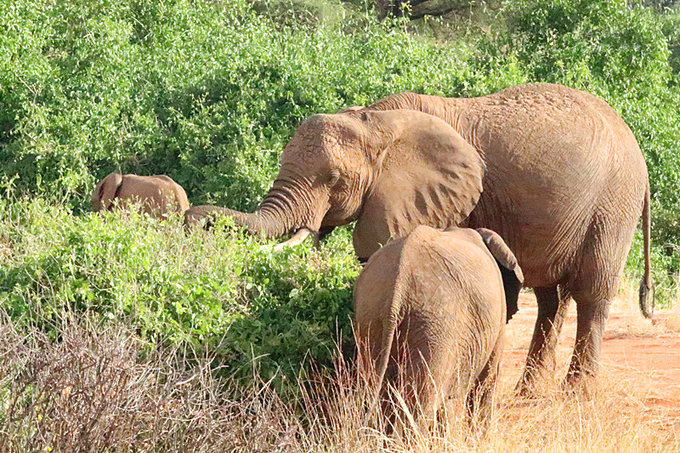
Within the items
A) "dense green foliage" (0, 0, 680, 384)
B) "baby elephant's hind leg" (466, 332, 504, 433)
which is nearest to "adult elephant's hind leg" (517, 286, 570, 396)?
"dense green foliage" (0, 0, 680, 384)

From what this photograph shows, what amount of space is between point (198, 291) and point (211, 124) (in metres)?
7.16

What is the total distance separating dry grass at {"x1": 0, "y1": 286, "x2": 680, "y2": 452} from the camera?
5.57 metres

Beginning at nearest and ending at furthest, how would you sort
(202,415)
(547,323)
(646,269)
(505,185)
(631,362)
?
(202,415) → (505,185) → (547,323) → (646,269) → (631,362)

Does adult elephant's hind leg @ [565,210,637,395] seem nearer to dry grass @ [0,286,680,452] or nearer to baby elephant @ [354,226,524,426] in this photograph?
dry grass @ [0,286,680,452]

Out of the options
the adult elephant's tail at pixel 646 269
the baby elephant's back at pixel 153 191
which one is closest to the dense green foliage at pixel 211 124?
the baby elephant's back at pixel 153 191

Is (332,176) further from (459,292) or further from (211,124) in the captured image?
(211,124)

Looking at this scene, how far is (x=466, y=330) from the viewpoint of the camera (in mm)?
6867

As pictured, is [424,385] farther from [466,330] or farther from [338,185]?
[338,185]

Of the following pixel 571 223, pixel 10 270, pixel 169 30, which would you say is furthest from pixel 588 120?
pixel 169 30

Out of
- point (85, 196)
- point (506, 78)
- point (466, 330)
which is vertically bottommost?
point (85, 196)

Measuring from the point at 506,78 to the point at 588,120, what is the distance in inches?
260

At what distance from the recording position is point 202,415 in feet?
19.2

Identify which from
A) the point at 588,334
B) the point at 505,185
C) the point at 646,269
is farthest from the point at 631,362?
the point at 505,185

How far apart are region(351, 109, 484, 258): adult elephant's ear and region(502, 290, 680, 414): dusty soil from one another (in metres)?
1.40
